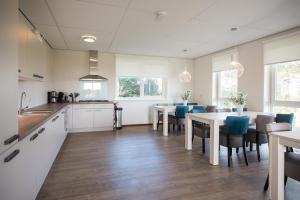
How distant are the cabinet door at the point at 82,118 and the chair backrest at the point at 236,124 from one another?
3959mm

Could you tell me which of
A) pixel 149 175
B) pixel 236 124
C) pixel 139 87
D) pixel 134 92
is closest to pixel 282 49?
pixel 236 124

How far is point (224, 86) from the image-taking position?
590 centimetres

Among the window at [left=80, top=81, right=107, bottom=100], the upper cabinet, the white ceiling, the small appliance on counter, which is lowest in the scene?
the small appliance on counter

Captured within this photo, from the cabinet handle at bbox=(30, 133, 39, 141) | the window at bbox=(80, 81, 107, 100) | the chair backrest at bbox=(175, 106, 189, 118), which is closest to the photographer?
the cabinet handle at bbox=(30, 133, 39, 141)

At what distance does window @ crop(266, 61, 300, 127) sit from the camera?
3.85m

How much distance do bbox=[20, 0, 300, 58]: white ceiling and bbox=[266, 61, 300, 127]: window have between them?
2.71 ft

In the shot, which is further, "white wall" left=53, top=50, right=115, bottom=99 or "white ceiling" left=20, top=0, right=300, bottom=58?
"white wall" left=53, top=50, right=115, bottom=99

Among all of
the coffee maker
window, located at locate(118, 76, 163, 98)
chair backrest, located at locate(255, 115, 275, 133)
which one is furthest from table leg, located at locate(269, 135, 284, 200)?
the coffee maker

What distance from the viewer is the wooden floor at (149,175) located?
2.19m

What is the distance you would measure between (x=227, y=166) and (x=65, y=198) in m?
2.40

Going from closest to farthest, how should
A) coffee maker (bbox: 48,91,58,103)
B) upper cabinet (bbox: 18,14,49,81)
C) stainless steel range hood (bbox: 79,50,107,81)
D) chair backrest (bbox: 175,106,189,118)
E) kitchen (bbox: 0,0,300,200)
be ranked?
kitchen (bbox: 0,0,300,200) → upper cabinet (bbox: 18,14,49,81) → chair backrest (bbox: 175,106,189,118) → coffee maker (bbox: 48,91,58,103) → stainless steel range hood (bbox: 79,50,107,81)

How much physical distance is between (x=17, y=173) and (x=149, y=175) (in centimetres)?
168

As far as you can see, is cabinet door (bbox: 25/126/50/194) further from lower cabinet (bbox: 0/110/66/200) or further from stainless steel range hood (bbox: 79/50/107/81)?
stainless steel range hood (bbox: 79/50/107/81)

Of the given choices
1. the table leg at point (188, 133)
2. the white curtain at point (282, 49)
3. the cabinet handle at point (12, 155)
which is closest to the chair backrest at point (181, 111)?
the table leg at point (188, 133)
